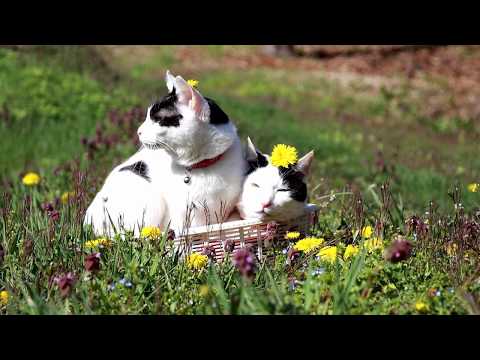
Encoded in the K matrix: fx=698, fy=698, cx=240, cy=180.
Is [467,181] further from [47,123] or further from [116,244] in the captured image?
[116,244]

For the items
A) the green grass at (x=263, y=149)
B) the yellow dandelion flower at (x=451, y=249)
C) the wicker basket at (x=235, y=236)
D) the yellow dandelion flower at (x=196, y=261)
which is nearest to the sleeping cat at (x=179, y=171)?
the wicker basket at (x=235, y=236)

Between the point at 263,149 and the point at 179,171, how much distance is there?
372cm

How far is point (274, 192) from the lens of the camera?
13.7 ft

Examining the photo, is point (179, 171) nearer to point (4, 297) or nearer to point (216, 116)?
point (216, 116)

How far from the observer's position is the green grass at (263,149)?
3.05m

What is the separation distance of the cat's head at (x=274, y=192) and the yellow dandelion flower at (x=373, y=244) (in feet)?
2.04

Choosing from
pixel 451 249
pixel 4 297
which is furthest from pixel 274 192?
pixel 4 297

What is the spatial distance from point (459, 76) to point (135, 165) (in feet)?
52.7

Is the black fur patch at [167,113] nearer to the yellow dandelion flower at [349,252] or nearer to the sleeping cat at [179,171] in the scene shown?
the sleeping cat at [179,171]

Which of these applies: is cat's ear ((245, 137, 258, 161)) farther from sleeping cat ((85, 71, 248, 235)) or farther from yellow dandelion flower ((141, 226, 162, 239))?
yellow dandelion flower ((141, 226, 162, 239))

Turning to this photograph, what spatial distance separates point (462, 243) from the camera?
11.5ft

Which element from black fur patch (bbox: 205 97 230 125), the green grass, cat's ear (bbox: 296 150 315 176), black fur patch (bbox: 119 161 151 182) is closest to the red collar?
black fur patch (bbox: 205 97 230 125)

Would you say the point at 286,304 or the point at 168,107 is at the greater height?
the point at 168,107
